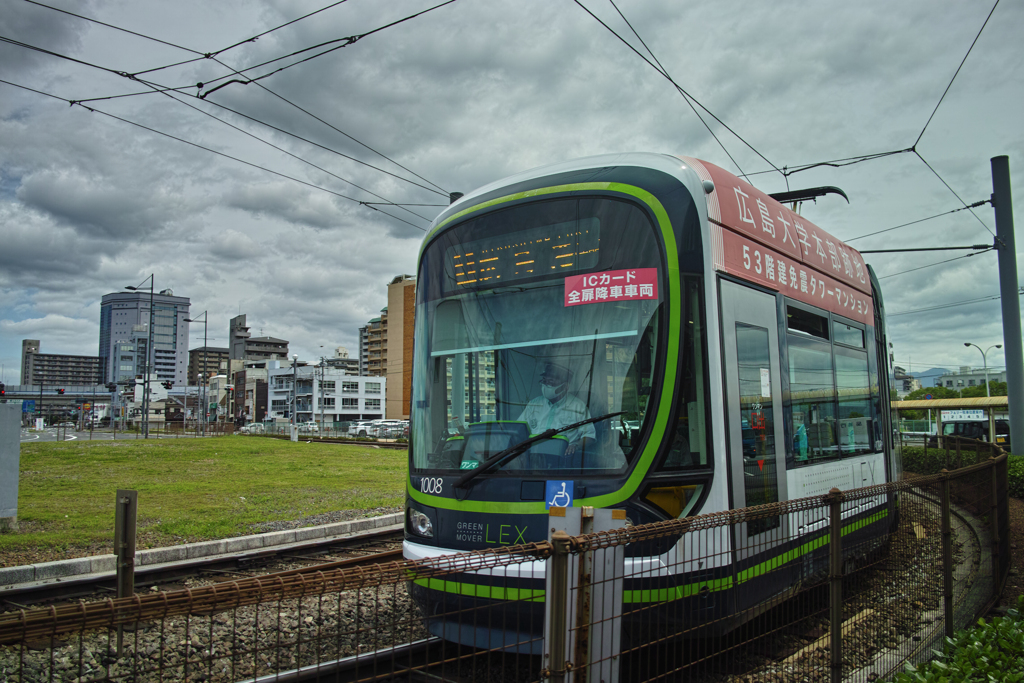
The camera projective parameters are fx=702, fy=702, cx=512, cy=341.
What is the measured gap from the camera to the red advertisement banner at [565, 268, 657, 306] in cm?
484

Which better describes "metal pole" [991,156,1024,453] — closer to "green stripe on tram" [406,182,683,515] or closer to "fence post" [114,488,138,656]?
"green stripe on tram" [406,182,683,515]

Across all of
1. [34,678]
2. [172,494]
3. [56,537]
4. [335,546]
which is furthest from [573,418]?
[172,494]

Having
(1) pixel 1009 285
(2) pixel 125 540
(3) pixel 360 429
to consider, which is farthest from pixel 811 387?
(3) pixel 360 429

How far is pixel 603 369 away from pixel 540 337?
550 mm

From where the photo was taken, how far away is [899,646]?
496 cm

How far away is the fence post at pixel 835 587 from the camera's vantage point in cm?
409

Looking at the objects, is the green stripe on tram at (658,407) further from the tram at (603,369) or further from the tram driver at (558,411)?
the tram driver at (558,411)

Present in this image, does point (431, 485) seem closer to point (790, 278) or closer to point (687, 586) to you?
point (687, 586)

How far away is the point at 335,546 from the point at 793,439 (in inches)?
271

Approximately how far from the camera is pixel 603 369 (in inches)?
188

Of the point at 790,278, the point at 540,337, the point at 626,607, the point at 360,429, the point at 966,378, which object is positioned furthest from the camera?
the point at 966,378

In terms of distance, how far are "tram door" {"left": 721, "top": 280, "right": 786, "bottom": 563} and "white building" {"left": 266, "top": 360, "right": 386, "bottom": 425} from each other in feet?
314

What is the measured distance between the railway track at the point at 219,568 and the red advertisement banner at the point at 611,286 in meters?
3.49

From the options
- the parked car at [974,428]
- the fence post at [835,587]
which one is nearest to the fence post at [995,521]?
the fence post at [835,587]
